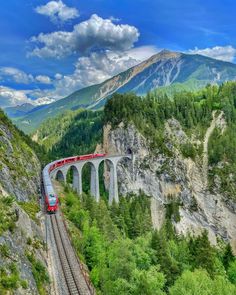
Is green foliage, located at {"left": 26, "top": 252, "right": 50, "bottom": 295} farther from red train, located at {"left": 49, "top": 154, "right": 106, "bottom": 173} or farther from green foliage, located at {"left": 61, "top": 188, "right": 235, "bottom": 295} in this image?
red train, located at {"left": 49, "top": 154, "right": 106, "bottom": 173}

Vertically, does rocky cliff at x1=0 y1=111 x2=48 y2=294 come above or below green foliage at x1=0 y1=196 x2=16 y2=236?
below

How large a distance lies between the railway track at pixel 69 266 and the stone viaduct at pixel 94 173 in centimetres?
4735

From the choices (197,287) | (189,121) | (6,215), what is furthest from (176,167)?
(6,215)

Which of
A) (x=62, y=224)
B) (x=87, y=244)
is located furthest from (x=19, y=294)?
(x=62, y=224)

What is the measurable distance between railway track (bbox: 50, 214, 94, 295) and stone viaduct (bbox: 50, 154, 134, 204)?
4735 centimetres

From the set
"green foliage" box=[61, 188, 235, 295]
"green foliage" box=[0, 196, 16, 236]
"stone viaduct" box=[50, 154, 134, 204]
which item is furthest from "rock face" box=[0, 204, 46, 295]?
"stone viaduct" box=[50, 154, 134, 204]

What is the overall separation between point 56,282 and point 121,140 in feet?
320

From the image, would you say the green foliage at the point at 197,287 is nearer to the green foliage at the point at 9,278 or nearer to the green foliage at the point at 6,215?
the green foliage at the point at 9,278

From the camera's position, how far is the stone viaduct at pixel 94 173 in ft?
333

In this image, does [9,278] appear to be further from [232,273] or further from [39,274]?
[232,273]

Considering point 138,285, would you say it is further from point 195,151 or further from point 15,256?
point 195,151

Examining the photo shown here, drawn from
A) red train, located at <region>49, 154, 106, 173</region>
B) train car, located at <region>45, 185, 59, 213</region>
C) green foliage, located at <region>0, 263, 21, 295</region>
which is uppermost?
red train, located at <region>49, 154, 106, 173</region>

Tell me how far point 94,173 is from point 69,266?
75.2 meters

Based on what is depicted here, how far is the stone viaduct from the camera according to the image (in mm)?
101387
